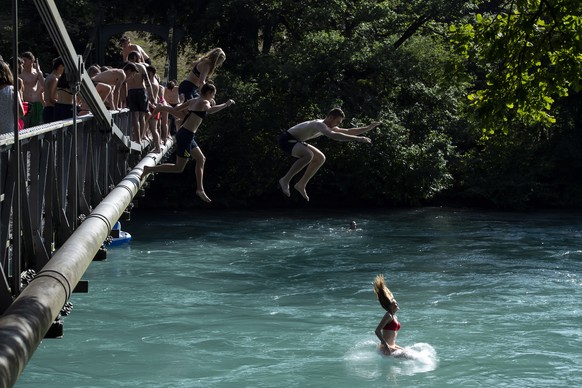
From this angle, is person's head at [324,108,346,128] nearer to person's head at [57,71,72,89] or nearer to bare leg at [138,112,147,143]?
person's head at [57,71,72,89]

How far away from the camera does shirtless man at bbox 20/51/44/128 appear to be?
11891 mm

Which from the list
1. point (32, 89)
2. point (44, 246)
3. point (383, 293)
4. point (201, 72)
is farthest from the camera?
point (383, 293)

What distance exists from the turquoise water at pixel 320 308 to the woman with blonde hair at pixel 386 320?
15.5 inches

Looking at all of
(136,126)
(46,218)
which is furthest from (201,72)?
(46,218)

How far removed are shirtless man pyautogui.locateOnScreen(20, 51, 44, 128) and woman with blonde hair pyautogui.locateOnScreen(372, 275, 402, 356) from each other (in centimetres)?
425

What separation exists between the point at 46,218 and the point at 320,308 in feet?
41.4

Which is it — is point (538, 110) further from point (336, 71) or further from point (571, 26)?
point (336, 71)

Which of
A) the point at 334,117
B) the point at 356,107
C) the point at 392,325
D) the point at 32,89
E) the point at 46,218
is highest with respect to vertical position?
the point at 32,89

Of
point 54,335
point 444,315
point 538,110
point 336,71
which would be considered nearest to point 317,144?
point 336,71

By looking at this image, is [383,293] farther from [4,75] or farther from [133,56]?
[4,75]

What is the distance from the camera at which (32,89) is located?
12078 millimetres

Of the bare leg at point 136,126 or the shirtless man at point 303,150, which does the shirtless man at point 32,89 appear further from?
the shirtless man at point 303,150

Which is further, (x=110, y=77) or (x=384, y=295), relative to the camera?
(x=110, y=77)

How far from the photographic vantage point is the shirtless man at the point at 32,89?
11.9m
